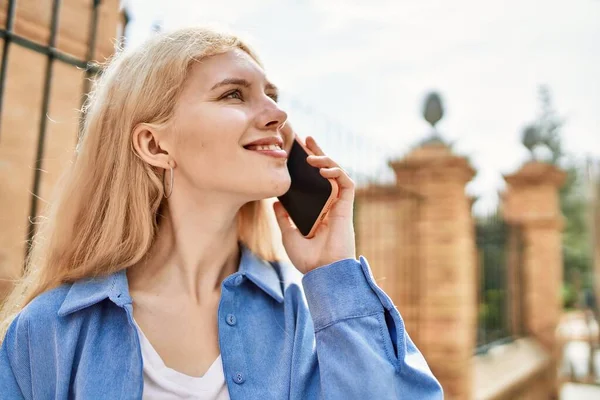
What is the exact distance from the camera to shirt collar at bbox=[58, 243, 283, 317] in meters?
1.30

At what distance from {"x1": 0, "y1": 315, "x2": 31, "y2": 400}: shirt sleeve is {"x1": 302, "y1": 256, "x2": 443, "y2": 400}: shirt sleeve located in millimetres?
757

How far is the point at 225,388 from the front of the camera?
4.31 ft

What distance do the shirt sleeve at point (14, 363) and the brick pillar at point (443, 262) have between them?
13.2ft

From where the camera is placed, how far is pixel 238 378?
1288 mm

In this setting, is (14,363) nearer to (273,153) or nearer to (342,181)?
(273,153)

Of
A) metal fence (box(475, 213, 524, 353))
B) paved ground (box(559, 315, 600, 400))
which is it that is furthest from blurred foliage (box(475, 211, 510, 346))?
paved ground (box(559, 315, 600, 400))

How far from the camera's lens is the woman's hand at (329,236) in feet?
4.78

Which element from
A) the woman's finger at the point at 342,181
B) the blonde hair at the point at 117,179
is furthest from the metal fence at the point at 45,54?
the woman's finger at the point at 342,181

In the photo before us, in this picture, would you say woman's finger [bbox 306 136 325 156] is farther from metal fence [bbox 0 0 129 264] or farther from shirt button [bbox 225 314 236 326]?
metal fence [bbox 0 0 129 264]

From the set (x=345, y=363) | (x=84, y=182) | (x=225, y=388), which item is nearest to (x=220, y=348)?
(x=225, y=388)

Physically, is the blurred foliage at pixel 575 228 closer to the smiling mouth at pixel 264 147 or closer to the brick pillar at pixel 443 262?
the brick pillar at pixel 443 262

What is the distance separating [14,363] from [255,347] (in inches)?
24.5

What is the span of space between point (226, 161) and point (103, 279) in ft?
1.59

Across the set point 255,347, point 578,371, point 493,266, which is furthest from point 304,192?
point 578,371
